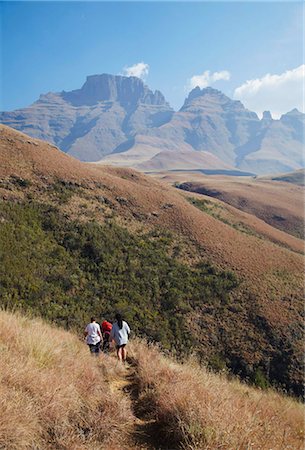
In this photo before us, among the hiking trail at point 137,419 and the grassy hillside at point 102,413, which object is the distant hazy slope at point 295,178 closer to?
the hiking trail at point 137,419

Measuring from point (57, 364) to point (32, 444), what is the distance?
1976 millimetres

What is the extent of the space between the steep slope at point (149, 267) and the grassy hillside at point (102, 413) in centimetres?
1275

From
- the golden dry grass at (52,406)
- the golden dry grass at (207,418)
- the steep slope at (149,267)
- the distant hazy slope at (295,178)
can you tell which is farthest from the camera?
the distant hazy slope at (295,178)

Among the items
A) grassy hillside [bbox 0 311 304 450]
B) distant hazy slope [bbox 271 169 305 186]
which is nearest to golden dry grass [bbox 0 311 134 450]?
grassy hillside [bbox 0 311 304 450]

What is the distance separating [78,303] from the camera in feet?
68.1

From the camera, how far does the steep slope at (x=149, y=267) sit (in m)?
21.2

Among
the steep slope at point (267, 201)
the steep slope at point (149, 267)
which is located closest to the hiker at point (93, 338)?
the steep slope at point (149, 267)

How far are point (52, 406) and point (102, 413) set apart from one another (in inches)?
31.1

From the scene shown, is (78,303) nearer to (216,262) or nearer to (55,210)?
(55,210)

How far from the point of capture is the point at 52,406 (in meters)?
4.22

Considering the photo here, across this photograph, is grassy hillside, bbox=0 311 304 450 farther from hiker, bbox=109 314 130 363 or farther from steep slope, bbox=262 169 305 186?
steep slope, bbox=262 169 305 186

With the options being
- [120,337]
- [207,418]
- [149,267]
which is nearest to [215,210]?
[149,267]

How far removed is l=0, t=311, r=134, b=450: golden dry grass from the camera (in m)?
3.72

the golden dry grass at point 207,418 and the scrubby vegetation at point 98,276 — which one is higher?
the golden dry grass at point 207,418
